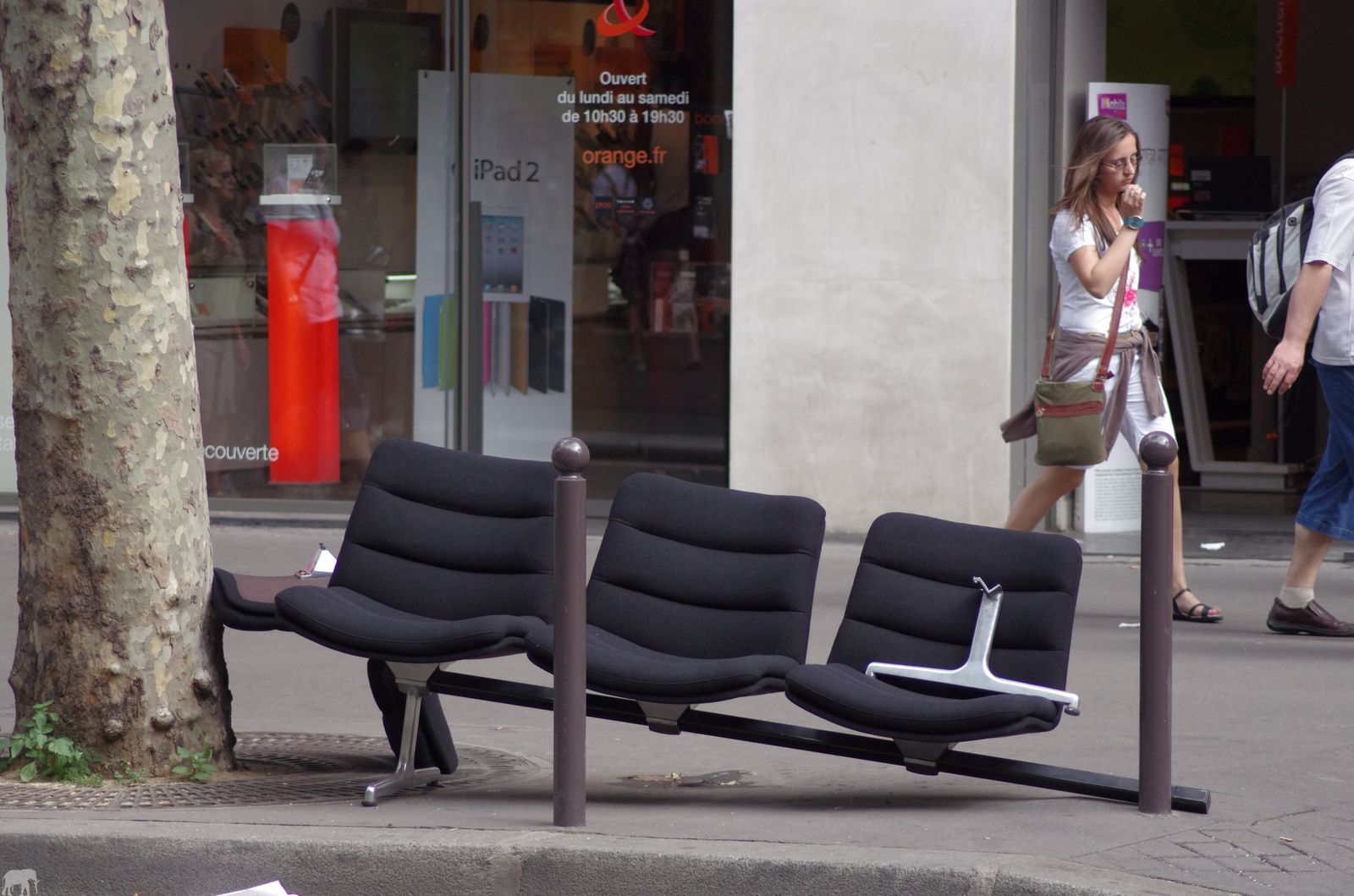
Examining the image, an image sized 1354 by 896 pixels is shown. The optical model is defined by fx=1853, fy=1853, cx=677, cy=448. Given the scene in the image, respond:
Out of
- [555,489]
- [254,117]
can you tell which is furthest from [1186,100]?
[555,489]

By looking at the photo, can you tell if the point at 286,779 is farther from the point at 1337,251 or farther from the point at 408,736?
the point at 1337,251

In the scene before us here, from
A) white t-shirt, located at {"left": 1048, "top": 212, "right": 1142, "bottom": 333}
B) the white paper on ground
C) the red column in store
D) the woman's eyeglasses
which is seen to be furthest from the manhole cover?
the red column in store

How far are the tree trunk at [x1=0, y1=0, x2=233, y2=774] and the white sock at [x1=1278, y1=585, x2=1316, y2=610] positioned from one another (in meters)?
4.25

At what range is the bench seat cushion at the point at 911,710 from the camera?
439 centimetres

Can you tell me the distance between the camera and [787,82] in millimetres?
9484

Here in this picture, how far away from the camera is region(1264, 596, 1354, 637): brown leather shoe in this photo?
23.6 feet

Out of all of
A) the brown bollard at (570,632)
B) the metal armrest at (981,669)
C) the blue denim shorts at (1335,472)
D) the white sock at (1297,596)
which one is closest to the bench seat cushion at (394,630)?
the brown bollard at (570,632)

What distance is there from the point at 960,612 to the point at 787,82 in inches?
206

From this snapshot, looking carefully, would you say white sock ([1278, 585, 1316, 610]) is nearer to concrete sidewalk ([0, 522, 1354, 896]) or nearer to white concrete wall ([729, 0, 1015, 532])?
concrete sidewalk ([0, 522, 1354, 896])

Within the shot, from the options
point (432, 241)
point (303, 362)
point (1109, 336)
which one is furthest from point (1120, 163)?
point (303, 362)

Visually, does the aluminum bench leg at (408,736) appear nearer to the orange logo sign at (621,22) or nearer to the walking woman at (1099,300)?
the walking woman at (1099,300)

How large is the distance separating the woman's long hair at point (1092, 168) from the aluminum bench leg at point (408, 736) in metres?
3.42

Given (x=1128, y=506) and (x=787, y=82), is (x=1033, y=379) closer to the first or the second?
(x=1128, y=506)

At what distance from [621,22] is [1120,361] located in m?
4.06
